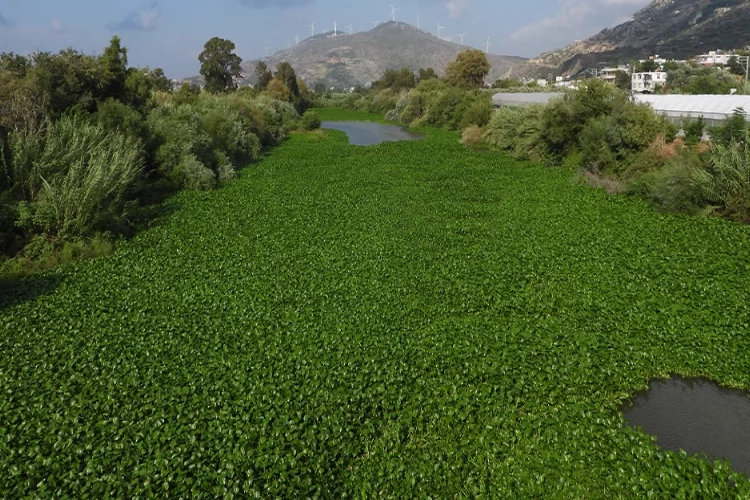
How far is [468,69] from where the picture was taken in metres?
81.2

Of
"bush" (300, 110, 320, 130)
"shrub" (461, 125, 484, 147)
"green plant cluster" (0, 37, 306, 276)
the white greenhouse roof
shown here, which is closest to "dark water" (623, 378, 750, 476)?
"green plant cluster" (0, 37, 306, 276)

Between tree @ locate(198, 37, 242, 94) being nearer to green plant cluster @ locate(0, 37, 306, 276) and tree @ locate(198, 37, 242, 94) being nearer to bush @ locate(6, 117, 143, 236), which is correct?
green plant cluster @ locate(0, 37, 306, 276)

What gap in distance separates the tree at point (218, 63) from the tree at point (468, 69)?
115ft

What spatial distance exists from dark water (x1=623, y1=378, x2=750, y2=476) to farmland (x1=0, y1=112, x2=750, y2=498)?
0.36m

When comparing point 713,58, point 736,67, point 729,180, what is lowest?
point 729,180

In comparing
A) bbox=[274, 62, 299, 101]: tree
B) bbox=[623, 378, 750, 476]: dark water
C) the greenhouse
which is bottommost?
bbox=[623, 378, 750, 476]: dark water

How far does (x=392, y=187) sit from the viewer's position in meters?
26.2

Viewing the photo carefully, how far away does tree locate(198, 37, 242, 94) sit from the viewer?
231 ft

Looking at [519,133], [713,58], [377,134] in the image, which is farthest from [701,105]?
[713,58]

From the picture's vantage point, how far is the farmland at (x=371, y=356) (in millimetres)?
7469

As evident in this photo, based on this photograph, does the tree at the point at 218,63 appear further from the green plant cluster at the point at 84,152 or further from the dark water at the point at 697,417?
the dark water at the point at 697,417

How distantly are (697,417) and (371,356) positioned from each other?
6256 millimetres

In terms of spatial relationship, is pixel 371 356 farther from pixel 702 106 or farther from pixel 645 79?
pixel 645 79

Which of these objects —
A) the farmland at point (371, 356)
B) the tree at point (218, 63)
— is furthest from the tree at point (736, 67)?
the farmland at point (371, 356)
